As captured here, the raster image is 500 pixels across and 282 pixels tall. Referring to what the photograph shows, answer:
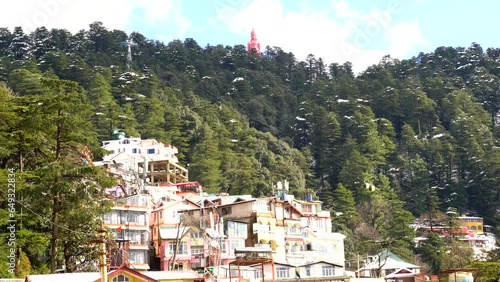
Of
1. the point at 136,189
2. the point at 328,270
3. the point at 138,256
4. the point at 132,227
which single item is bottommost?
the point at 328,270

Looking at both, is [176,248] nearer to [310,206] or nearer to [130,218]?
[130,218]

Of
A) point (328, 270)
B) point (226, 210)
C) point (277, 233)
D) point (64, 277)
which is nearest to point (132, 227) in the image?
point (226, 210)

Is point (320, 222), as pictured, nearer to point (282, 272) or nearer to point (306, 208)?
point (306, 208)

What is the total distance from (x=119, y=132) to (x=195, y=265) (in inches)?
1503

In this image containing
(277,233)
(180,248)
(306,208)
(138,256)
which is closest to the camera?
(138,256)

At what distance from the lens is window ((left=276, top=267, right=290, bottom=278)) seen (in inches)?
2098

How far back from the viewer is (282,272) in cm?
5378

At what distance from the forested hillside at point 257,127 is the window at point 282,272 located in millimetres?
16241

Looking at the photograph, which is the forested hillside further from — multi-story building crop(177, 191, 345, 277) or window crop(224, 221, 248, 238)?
window crop(224, 221, 248, 238)

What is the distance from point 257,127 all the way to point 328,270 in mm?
71956

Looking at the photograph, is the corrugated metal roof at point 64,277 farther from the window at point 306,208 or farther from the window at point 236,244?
the window at point 306,208

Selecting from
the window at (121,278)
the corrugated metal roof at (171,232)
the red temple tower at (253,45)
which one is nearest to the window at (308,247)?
the corrugated metal roof at (171,232)

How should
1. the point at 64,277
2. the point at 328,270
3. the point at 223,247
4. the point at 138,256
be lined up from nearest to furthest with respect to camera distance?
the point at 64,277 → the point at 138,256 → the point at 223,247 → the point at 328,270

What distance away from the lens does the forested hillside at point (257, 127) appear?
125 ft
